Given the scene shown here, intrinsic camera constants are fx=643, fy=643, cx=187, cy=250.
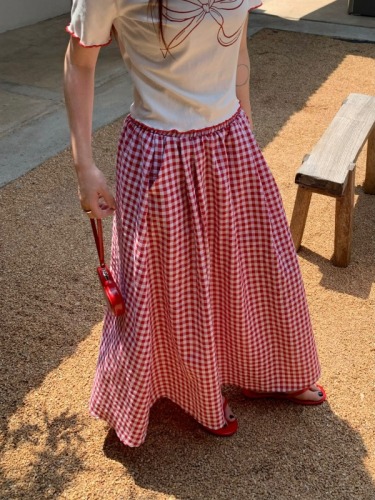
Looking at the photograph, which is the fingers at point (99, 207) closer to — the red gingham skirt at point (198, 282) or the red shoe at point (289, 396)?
the red gingham skirt at point (198, 282)

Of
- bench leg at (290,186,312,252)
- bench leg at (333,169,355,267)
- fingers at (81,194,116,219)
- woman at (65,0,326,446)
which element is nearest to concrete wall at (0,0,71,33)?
bench leg at (290,186,312,252)

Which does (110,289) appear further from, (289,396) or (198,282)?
(289,396)

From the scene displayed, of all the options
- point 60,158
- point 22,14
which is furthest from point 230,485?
point 22,14

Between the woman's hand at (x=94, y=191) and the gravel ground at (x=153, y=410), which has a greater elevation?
the woman's hand at (x=94, y=191)

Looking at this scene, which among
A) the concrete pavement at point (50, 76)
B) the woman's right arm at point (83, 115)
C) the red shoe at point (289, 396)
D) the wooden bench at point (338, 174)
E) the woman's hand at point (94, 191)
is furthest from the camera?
the concrete pavement at point (50, 76)

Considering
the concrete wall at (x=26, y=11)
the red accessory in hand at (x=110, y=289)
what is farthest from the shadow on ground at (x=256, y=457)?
the concrete wall at (x=26, y=11)

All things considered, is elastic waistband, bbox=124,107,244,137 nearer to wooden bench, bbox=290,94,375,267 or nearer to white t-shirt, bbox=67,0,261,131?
white t-shirt, bbox=67,0,261,131

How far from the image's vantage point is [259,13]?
8.72 meters

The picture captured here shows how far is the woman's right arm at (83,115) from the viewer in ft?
5.87

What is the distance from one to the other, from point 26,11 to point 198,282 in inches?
282

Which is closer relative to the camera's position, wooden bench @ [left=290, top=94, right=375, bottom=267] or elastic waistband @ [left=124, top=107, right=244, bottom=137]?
elastic waistband @ [left=124, top=107, right=244, bottom=137]

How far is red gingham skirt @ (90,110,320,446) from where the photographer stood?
1950 mm

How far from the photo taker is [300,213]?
360 centimetres

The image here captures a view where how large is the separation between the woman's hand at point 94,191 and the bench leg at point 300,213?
5.72 ft
